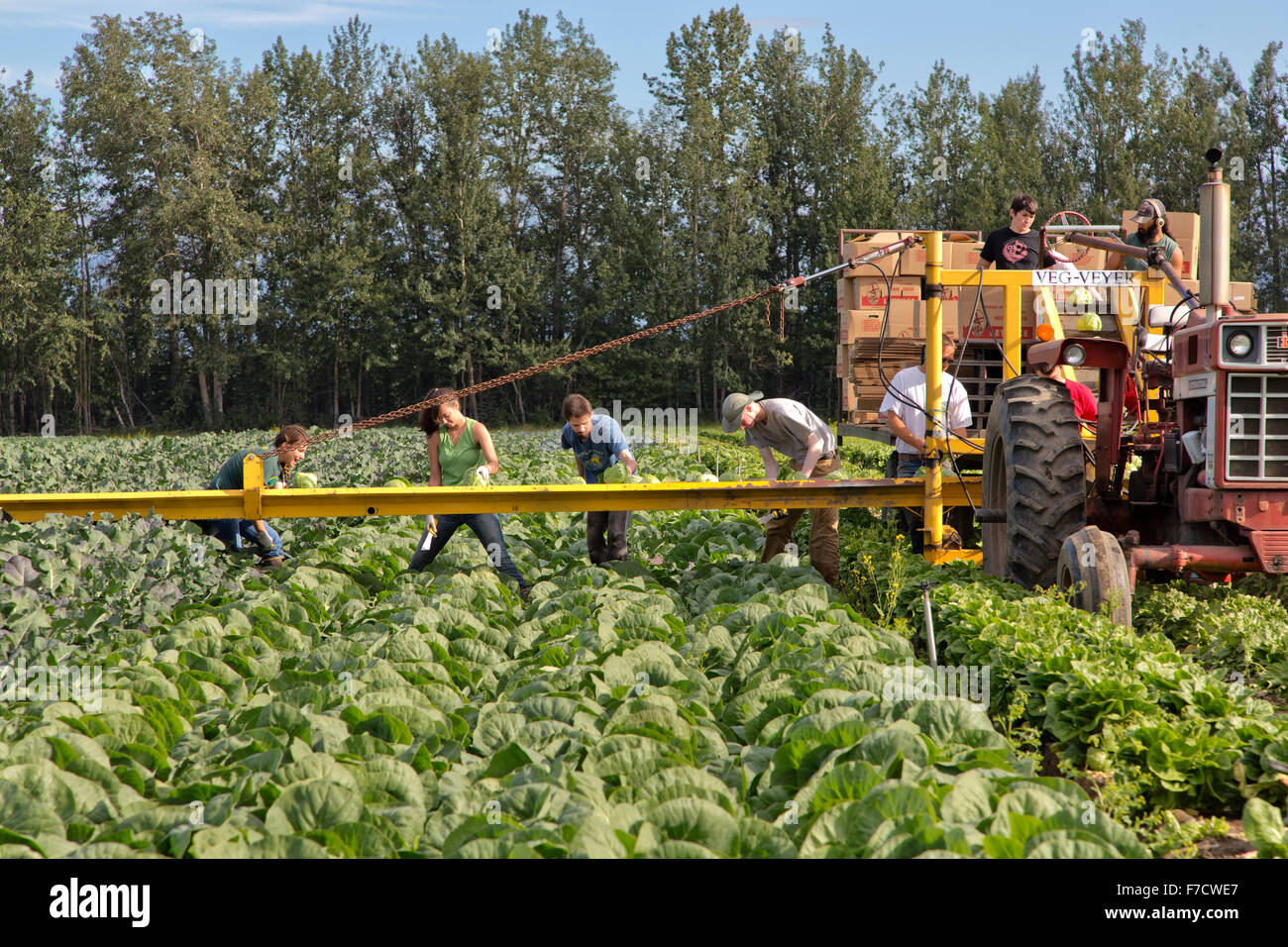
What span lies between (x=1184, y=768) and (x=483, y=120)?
46585 millimetres

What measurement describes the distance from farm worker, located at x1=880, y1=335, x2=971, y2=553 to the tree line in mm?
34375

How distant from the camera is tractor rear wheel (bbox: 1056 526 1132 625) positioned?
17.5ft

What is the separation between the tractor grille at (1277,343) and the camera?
17.6ft

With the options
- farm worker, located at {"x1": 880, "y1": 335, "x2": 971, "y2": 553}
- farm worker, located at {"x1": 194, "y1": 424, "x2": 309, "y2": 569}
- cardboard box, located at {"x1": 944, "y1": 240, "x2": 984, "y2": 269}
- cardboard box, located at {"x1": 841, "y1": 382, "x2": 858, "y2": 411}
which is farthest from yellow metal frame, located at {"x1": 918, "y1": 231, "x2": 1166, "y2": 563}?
farm worker, located at {"x1": 194, "y1": 424, "x2": 309, "y2": 569}

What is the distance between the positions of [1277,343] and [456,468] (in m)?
5.11

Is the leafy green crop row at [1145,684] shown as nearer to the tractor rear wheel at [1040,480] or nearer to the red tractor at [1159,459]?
the tractor rear wheel at [1040,480]

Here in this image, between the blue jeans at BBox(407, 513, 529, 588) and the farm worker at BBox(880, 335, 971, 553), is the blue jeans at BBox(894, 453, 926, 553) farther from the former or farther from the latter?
the blue jeans at BBox(407, 513, 529, 588)

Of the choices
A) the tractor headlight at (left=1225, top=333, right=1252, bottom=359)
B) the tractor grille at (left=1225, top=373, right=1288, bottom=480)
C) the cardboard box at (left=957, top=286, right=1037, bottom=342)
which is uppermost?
the cardboard box at (left=957, top=286, right=1037, bottom=342)

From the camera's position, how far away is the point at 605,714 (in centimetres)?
410

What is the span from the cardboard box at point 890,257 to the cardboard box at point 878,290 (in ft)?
0.33

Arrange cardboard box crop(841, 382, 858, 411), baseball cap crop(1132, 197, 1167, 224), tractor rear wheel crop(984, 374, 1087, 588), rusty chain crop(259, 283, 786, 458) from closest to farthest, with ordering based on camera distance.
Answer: tractor rear wheel crop(984, 374, 1087, 588)
baseball cap crop(1132, 197, 1167, 224)
rusty chain crop(259, 283, 786, 458)
cardboard box crop(841, 382, 858, 411)

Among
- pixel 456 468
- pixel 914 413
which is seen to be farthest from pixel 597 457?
pixel 914 413

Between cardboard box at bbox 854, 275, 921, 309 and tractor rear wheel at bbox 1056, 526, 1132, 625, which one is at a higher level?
cardboard box at bbox 854, 275, 921, 309

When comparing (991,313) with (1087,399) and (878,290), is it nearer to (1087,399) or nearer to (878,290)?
(878,290)
